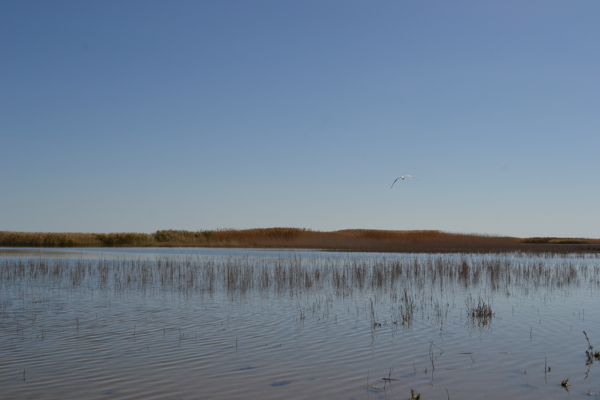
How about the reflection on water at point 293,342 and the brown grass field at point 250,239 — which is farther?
the brown grass field at point 250,239

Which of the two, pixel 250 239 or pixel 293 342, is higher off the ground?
pixel 250 239

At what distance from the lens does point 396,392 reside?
4941mm

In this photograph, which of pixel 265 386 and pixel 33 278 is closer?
pixel 265 386

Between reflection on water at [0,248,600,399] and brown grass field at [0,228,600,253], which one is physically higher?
brown grass field at [0,228,600,253]

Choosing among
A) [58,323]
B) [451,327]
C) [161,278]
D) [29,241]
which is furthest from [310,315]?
[29,241]

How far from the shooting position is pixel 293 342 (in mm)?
7238

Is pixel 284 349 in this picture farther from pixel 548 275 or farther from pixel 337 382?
pixel 548 275

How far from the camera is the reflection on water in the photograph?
16.8ft

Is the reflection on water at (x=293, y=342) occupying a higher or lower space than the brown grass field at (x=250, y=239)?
lower

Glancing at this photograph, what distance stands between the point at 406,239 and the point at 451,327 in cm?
4051

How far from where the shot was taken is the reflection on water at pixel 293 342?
5.11 metres

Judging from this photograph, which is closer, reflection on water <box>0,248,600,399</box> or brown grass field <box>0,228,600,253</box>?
reflection on water <box>0,248,600,399</box>

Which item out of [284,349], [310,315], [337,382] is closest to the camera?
[337,382]

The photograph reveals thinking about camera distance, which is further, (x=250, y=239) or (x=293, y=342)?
(x=250, y=239)
